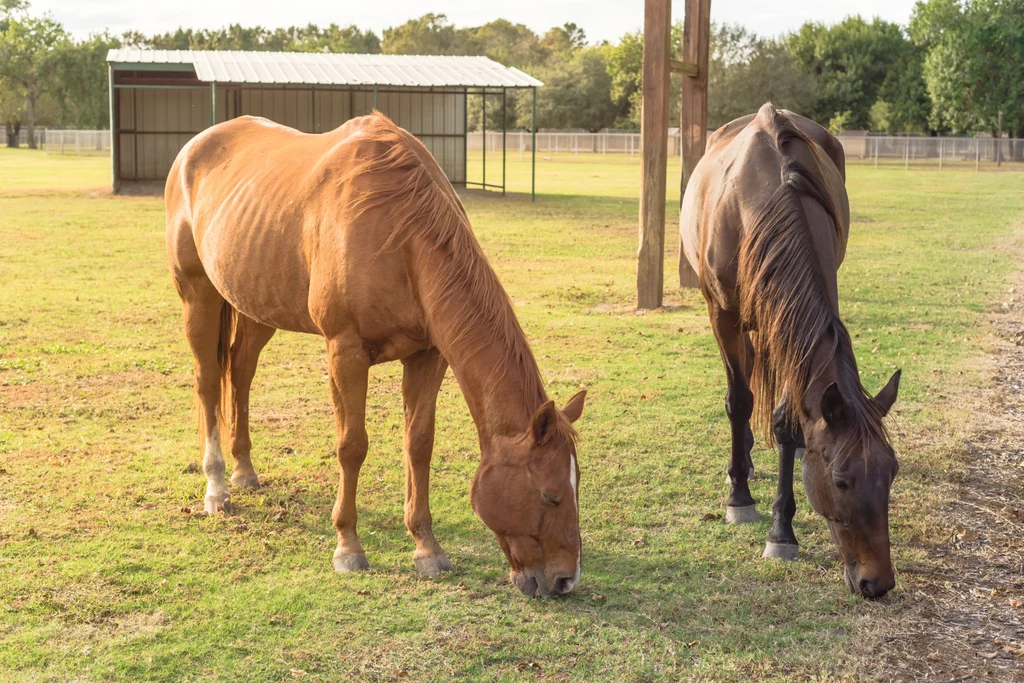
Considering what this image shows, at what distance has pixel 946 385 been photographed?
7.59 meters

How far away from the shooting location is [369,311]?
4.04 m

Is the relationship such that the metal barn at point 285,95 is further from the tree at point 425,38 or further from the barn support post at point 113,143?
the tree at point 425,38

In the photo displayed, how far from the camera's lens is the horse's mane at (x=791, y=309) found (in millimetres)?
3809

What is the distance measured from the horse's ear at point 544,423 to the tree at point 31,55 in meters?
70.9

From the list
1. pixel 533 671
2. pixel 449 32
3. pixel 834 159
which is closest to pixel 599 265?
pixel 834 159

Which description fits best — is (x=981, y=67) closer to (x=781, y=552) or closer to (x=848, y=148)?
(x=848, y=148)

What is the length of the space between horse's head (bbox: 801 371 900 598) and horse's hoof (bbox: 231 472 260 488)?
9.99 ft

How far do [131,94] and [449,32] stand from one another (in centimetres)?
7382

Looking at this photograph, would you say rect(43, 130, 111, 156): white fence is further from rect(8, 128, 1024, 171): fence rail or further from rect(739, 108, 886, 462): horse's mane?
rect(739, 108, 886, 462): horse's mane

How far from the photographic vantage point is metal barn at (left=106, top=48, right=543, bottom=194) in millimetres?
26078

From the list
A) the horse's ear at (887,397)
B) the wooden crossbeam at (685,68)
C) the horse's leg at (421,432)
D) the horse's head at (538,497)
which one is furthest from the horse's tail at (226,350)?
the wooden crossbeam at (685,68)

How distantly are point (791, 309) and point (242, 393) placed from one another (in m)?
3.09

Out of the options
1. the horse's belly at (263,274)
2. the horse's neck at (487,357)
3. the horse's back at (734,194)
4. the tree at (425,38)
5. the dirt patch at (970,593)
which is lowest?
the dirt patch at (970,593)

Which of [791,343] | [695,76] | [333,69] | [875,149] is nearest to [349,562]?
[791,343]
